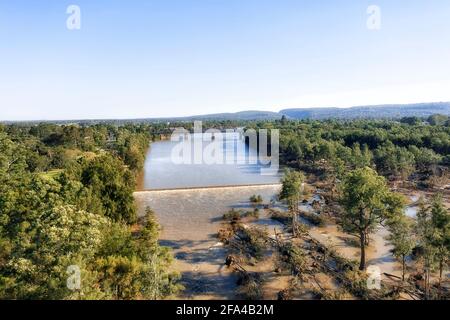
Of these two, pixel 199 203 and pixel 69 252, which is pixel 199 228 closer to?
pixel 199 203

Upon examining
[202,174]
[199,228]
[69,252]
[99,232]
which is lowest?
[199,228]

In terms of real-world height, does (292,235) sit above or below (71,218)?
below

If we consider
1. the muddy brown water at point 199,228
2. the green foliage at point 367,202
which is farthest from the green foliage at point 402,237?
the muddy brown water at point 199,228

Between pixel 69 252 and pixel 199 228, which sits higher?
pixel 69 252

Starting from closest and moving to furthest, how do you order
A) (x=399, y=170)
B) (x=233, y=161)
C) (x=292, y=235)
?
(x=292, y=235) → (x=399, y=170) → (x=233, y=161)

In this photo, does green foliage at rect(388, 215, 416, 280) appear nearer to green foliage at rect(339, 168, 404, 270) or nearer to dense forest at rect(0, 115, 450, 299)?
dense forest at rect(0, 115, 450, 299)

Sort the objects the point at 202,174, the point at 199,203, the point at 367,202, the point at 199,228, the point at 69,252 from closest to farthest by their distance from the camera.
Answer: the point at 69,252 → the point at 367,202 → the point at 199,228 → the point at 199,203 → the point at 202,174

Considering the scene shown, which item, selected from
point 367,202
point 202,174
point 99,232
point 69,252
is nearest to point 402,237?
point 367,202

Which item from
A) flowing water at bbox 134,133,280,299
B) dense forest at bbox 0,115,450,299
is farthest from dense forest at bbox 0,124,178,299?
flowing water at bbox 134,133,280,299

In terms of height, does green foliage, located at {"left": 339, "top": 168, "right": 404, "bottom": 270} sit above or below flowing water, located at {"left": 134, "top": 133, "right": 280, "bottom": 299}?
above

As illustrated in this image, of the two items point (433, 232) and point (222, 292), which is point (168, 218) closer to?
point (222, 292)
